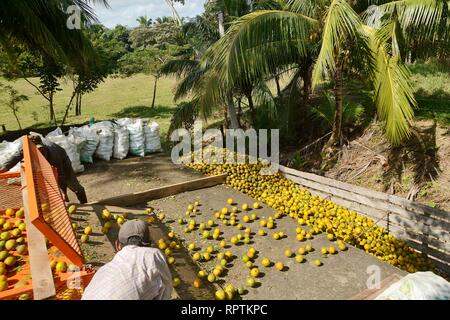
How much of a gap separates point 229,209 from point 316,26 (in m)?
4.26

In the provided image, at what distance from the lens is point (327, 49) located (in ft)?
18.0

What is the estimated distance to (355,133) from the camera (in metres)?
9.71

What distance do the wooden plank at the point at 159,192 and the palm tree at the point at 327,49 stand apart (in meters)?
1.77

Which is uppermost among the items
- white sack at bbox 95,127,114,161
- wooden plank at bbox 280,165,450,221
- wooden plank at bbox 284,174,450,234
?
white sack at bbox 95,127,114,161

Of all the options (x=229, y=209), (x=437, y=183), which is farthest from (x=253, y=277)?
(x=437, y=183)

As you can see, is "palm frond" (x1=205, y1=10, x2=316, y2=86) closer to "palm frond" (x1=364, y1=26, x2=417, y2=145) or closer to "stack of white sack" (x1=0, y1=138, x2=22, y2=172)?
"palm frond" (x1=364, y1=26, x2=417, y2=145)

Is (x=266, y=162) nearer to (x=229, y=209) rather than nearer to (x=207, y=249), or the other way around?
(x=229, y=209)

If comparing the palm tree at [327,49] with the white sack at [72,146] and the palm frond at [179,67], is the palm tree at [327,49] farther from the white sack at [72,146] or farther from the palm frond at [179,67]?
the white sack at [72,146]

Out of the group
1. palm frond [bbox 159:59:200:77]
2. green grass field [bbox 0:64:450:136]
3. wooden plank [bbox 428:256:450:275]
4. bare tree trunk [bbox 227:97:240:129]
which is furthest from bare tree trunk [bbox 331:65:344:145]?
palm frond [bbox 159:59:200:77]

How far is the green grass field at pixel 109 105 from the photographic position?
18.9 metres

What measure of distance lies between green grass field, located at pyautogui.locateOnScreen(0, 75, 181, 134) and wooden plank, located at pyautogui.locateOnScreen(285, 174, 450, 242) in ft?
28.8

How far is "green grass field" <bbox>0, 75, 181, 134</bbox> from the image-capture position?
18938mm

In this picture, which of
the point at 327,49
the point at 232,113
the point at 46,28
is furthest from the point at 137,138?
the point at 327,49

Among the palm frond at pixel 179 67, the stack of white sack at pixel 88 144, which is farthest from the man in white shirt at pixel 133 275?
the palm frond at pixel 179 67
